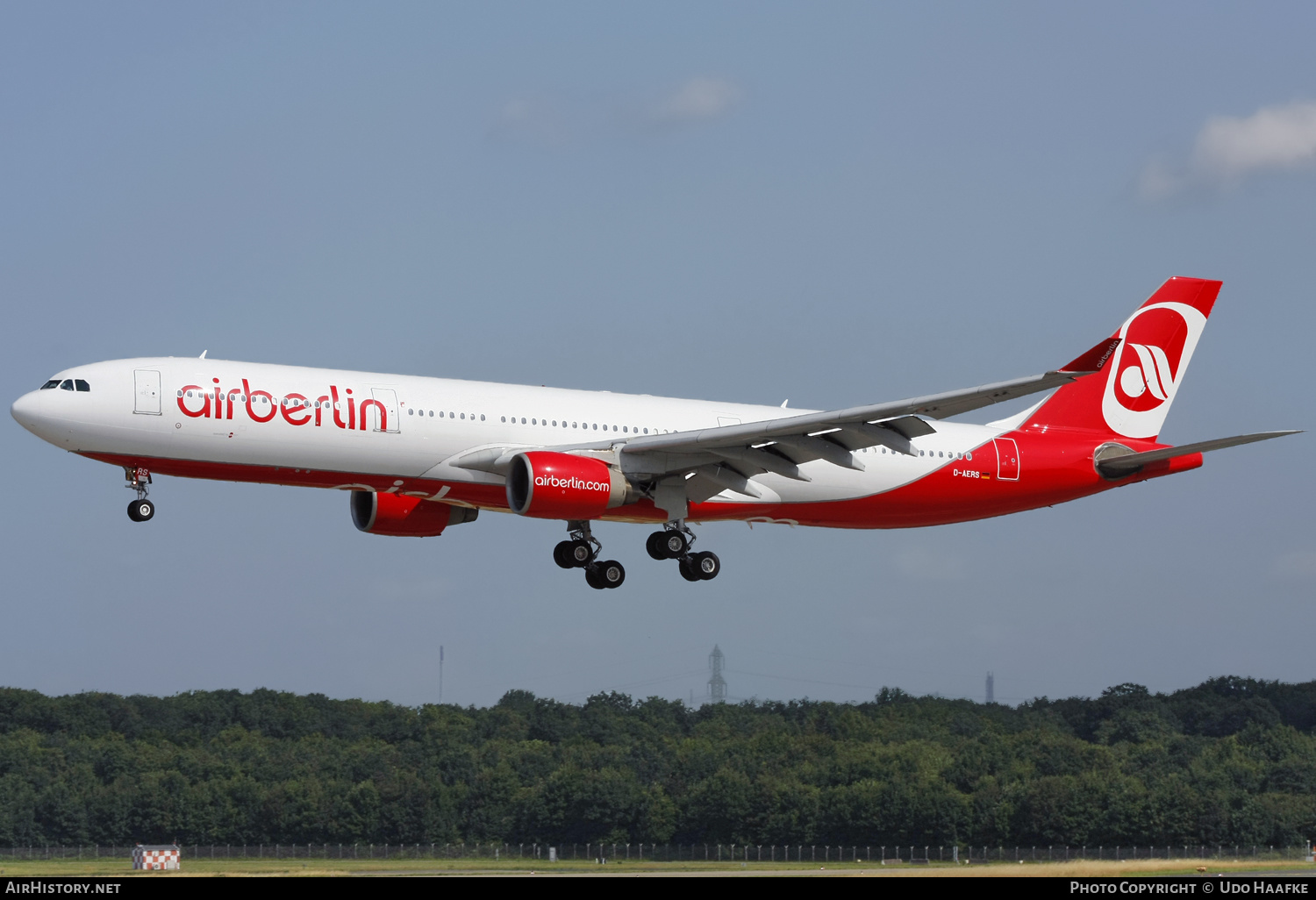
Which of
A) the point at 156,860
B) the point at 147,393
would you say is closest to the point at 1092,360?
the point at 147,393

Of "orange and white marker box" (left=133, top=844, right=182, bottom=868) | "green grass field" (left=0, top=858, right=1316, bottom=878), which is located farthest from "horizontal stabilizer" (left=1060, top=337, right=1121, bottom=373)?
"orange and white marker box" (left=133, top=844, right=182, bottom=868)

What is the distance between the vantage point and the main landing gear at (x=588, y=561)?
4475 cm

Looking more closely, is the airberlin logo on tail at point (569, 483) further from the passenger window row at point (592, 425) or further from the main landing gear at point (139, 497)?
the main landing gear at point (139, 497)

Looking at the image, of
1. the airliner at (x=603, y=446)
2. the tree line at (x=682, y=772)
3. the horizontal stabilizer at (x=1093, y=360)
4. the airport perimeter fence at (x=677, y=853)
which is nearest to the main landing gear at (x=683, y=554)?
the airliner at (x=603, y=446)

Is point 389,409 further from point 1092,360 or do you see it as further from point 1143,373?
point 1143,373

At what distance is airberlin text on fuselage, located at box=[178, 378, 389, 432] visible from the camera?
3775 cm

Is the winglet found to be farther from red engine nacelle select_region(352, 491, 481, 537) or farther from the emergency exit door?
red engine nacelle select_region(352, 491, 481, 537)

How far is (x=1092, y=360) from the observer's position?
1394 inches

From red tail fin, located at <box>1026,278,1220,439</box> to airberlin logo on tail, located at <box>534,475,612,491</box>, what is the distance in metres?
14.4

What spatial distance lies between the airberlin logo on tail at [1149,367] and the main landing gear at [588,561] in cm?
1529

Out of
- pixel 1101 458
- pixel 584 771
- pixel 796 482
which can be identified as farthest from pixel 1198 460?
pixel 584 771

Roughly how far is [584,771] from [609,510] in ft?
166

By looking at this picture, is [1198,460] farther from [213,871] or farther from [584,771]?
[584,771]

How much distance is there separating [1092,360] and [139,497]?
70.8 ft
